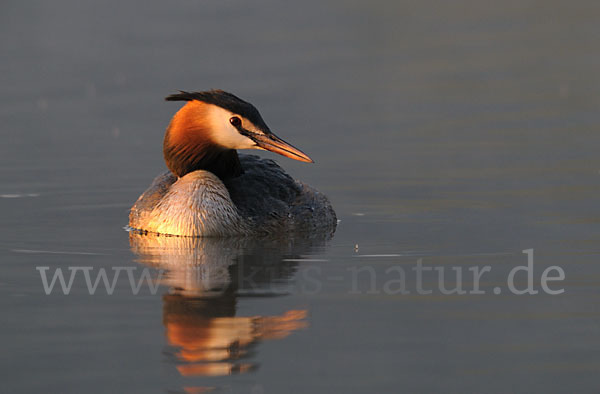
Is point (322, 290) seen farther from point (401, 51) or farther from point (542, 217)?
point (401, 51)

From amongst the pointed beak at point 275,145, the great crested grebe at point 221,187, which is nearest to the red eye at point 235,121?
the great crested grebe at point 221,187

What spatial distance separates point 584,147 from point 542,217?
3.64 meters

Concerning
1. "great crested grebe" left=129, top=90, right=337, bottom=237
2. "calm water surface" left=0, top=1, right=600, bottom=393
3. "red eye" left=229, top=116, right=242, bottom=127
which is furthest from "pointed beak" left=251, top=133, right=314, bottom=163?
"calm water surface" left=0, top=1, right=600, bottom=393

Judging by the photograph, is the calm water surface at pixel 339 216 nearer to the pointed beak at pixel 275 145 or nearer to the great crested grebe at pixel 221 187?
the great crested grebe at pixel 221 187

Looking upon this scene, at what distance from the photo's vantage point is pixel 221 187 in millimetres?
11141

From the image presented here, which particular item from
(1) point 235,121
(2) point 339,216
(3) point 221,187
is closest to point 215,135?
(1) point 235,121

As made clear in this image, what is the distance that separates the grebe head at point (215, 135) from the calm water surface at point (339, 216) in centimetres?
89

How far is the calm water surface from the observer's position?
6.89 m

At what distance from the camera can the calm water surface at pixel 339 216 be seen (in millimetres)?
6895

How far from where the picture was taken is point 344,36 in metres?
26.7

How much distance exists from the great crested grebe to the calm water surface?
296 millimetres

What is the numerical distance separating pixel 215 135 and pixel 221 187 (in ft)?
1.59

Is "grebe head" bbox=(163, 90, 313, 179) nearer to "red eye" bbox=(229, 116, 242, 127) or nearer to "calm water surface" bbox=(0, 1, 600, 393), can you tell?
"red eye" bbox=(229, 116, 242, 127)

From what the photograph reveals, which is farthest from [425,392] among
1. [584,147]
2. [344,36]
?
[344,36]
